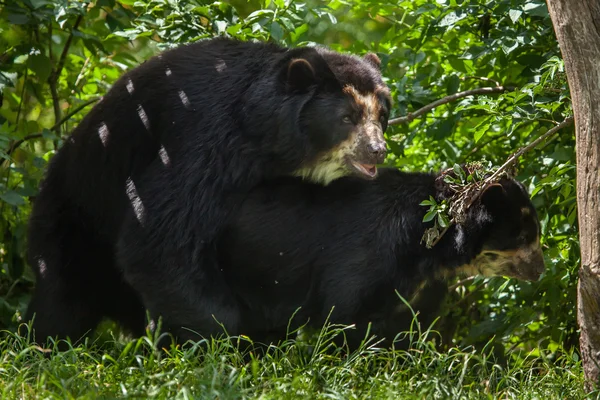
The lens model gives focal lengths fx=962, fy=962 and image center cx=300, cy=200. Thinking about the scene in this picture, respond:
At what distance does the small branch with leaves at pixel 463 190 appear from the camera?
548cm

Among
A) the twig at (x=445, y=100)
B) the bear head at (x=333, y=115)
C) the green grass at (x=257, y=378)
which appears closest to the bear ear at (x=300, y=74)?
the bear head at (x=333, y=115)

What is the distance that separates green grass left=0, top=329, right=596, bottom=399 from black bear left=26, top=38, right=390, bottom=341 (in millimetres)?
854

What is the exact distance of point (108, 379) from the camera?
15.5 feet

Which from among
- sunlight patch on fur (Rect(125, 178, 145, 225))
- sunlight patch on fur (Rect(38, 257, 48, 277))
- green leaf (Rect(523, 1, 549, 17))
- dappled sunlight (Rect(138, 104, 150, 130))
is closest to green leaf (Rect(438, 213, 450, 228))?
green leaf (Rect(523, 1, 549, 17))

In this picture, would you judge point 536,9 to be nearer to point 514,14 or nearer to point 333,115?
point 514,14

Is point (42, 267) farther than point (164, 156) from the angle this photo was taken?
Yes

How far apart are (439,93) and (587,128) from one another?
2.68m

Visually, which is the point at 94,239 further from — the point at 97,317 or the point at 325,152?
the point at 325,152

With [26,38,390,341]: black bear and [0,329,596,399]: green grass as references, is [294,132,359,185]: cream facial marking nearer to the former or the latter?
[26,38,390,341]: black bear

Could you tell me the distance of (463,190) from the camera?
18.5 feet

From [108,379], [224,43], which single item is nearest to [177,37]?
[224,43]

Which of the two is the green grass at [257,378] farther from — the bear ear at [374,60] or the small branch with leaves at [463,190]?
the bear ear at [374,60]

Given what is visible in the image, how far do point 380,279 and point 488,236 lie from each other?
830mm

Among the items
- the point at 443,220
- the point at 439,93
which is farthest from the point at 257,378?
the point at 439,93
